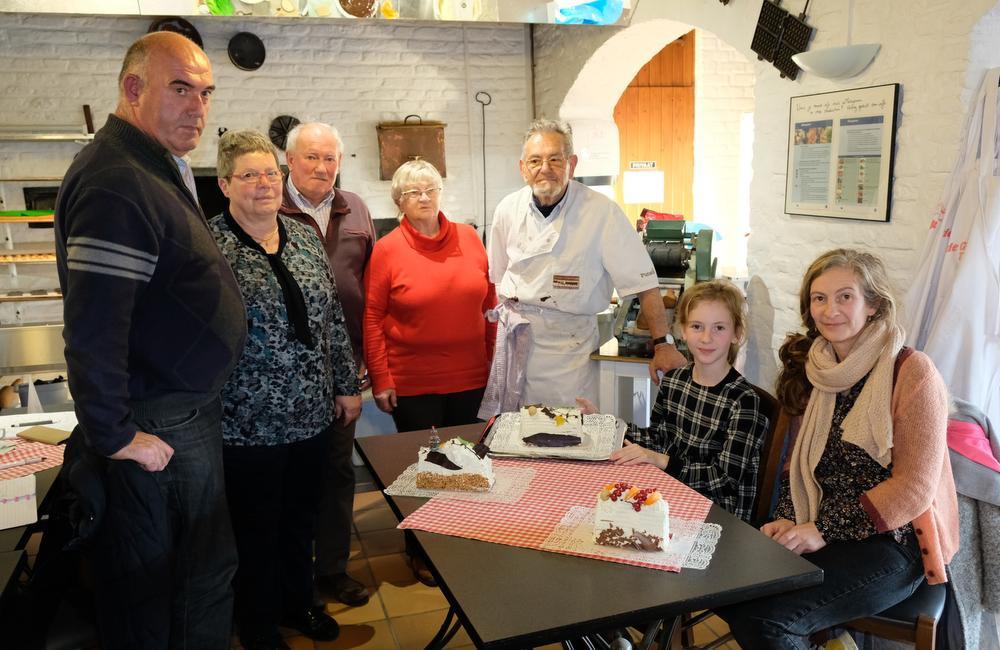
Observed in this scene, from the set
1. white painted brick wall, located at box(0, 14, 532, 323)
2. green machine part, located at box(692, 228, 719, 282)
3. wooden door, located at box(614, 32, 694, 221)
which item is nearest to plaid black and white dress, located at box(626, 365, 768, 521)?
green machine part, located at box(692, 228, 719, 282)

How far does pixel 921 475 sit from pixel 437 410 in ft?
5.37

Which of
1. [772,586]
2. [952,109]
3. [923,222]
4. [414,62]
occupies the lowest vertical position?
[772,586]

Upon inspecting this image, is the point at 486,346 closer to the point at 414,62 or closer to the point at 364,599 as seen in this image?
the point at 364,599

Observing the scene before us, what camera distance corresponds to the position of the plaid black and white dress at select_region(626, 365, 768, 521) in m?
2.15

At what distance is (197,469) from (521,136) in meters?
4.30

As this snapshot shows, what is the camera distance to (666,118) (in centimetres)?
716

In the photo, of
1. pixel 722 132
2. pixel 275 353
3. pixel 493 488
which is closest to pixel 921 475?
pixel 493 488

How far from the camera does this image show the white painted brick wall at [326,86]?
4.88 metres

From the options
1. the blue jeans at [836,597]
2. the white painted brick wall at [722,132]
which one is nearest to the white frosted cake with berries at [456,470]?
the blue jeans at [836,597]

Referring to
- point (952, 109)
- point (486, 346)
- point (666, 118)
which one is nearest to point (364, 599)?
point (486, 346)

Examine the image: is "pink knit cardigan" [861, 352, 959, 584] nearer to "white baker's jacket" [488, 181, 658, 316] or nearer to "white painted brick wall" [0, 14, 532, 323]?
"white baker's jacket" [488, 181, 658, 316]

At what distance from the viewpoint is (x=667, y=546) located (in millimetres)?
1604

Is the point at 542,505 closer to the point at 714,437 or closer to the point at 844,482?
the point at 714,437

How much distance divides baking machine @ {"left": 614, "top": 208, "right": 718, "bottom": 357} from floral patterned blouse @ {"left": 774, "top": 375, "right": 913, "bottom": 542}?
1315 mm
